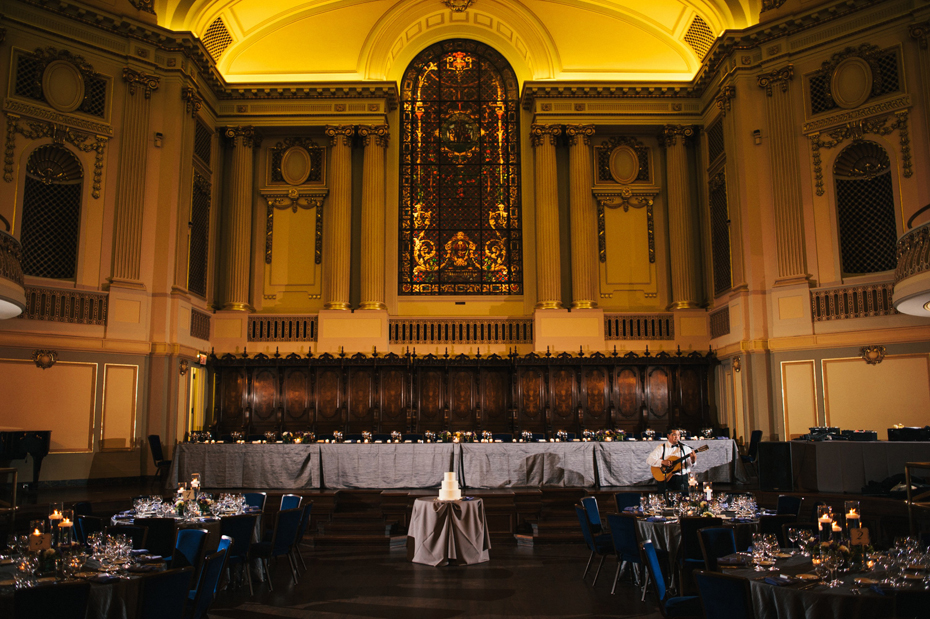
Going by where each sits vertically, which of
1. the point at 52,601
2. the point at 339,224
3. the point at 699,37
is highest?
the point at 699,37

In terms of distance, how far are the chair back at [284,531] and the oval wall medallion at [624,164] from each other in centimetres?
1268

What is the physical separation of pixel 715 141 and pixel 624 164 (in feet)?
7.11

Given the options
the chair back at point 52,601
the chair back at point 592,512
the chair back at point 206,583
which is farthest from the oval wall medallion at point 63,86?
the chair back at point 52,601

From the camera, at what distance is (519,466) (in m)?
11.6

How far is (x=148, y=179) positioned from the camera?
14.4 metres

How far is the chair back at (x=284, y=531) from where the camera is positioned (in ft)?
24.3

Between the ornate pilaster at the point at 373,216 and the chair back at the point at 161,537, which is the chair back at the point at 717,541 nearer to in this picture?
the chair back at the point at 161,537

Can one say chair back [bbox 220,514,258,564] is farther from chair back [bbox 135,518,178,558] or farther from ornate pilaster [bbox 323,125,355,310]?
ornate pilaster [bbox 323,125,355,310]

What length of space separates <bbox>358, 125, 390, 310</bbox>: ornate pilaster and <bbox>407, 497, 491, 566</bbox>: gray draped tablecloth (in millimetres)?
8710

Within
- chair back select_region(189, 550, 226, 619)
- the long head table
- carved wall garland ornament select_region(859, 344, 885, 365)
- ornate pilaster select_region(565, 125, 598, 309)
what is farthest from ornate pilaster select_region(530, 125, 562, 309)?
→ chair back select_region(189, 550, 226, 619)

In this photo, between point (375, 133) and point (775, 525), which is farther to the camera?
point (375, 133)

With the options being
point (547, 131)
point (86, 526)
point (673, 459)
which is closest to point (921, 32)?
point (547, 131)

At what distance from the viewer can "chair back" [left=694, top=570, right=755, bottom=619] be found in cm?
421

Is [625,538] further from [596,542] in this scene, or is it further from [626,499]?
[626,499]
